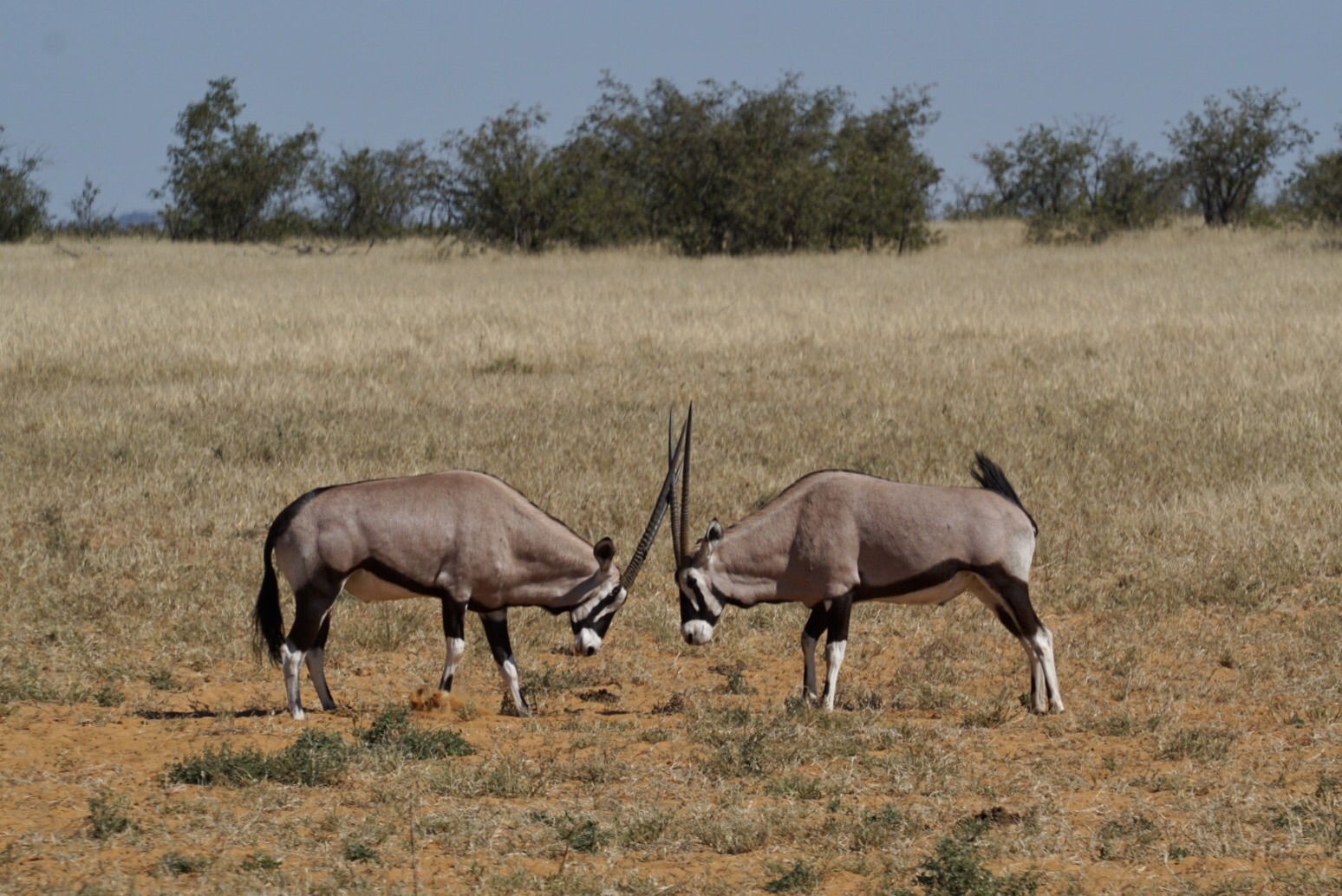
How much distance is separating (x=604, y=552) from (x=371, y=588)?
1.13 m

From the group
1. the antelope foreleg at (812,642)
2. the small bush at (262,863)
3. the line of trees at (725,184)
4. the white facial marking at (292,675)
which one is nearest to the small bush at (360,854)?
the small bush at (262,863)

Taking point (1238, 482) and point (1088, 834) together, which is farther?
point (1238, 482)

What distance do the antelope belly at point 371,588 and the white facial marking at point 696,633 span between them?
1.32 m

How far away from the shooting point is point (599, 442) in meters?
13.3

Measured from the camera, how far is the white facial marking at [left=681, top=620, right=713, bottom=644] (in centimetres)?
758

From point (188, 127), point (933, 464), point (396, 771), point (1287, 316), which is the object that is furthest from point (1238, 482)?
point (188, 127)

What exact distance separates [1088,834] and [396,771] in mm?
2658

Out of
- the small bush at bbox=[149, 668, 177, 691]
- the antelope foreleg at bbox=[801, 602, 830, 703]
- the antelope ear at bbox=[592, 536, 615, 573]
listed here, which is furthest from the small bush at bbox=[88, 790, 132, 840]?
the antelope foreleg at bbox=[801, 602, 830, 703]

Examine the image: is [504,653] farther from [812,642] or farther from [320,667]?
[812,642]

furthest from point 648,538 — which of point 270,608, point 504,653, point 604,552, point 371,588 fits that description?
point 270,608

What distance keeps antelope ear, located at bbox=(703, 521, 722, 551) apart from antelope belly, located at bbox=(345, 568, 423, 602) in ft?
4.70

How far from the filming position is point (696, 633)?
759 centimetres

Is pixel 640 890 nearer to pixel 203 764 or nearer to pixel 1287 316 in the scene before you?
pixel 203 764

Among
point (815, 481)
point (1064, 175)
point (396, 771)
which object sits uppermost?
point (1064, 175)
